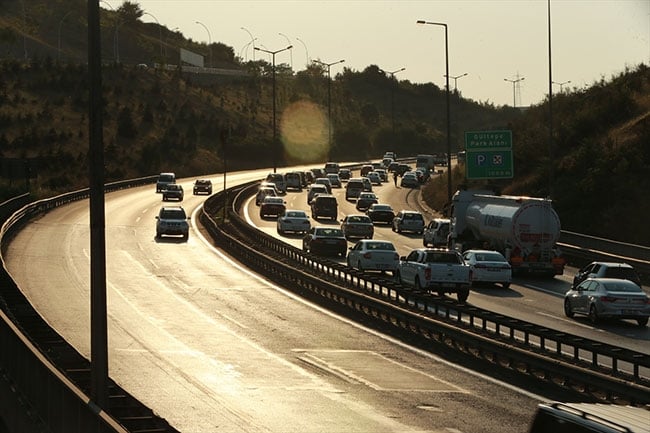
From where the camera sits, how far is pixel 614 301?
118ft

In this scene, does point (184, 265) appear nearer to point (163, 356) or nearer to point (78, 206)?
point (163, 356)

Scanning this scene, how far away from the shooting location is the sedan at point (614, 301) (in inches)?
1416

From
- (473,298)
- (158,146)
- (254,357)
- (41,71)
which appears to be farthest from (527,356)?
(41,71)

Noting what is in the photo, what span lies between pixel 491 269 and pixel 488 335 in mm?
18256

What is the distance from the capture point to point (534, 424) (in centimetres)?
1090

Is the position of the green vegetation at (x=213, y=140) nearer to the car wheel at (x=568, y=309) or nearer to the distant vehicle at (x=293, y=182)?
the distant vehicle at (x=293, y=182)

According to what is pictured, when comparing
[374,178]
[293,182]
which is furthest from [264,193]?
[374,178]

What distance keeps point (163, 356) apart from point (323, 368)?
422cm

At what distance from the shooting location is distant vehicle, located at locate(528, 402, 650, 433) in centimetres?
980

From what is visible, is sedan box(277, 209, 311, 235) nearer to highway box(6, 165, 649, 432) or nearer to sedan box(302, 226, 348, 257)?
sedan box(302, 226, 348, 257)

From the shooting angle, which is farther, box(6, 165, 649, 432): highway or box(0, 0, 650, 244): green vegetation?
box(0, 0, 650, 244): green vegetation

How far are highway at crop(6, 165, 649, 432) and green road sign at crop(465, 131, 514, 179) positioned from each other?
19526 millimetres

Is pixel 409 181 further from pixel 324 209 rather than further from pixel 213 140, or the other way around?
pixel 213 140

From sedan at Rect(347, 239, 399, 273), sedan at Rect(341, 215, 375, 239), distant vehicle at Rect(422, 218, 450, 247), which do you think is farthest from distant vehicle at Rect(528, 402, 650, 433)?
sedan at Rect(341, 215, 375, 239)
